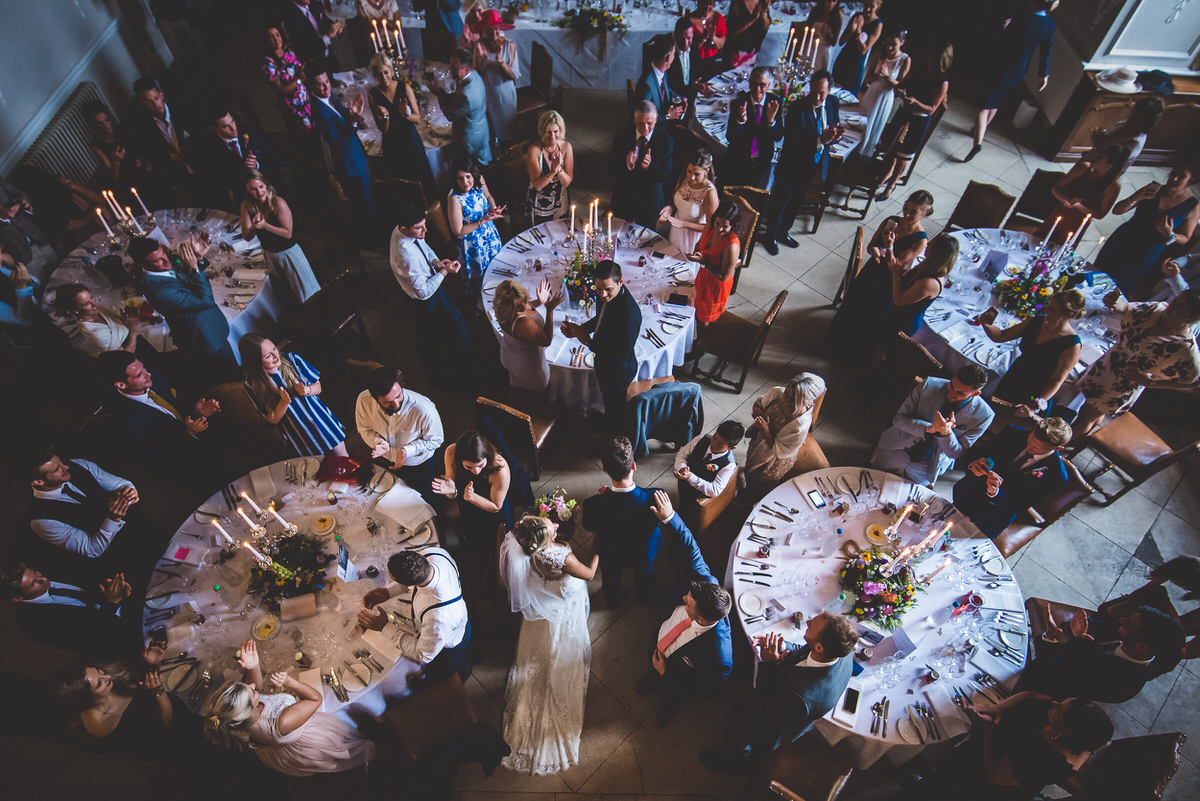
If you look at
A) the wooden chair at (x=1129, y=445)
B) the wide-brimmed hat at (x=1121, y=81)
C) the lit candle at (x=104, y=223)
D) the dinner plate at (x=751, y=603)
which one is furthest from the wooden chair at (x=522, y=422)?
the wide-brimmed hat at (x=1121, y=81)

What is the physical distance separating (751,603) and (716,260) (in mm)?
2908

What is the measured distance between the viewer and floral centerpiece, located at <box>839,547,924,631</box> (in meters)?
3.69

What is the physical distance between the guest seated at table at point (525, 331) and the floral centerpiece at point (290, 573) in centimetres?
204

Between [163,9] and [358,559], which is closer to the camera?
[358,559]

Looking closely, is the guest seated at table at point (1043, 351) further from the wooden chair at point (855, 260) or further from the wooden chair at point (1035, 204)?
the wooden chair at point (1035, 204)

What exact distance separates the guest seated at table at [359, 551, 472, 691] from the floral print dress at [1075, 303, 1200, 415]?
5.05 meters

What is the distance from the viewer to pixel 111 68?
823 centimetres

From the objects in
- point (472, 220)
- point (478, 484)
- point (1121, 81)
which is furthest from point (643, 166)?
point (1121, 81)

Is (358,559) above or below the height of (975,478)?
below

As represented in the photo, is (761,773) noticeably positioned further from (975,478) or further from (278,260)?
(278,260)

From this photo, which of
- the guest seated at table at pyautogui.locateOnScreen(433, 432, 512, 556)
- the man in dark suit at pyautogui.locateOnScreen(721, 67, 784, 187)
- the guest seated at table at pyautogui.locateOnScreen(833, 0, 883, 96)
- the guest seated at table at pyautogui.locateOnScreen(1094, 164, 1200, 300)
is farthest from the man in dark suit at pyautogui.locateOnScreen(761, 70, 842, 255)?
the guest seated at table at pyautogui.locateOnScreen(433, 432, 512, 556)

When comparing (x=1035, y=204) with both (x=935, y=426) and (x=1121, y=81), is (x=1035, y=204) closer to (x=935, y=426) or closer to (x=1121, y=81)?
(x=1121, y=81)

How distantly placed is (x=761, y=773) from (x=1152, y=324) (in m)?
4.21

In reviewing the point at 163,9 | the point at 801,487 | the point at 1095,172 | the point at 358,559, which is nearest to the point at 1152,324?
the point at 1095,172
